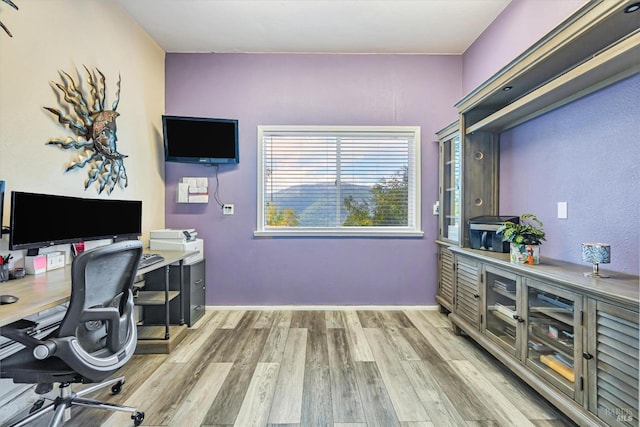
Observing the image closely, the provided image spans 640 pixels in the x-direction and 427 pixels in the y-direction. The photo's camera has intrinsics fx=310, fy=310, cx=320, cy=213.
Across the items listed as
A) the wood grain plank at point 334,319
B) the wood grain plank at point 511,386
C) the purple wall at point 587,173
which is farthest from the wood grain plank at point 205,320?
the purple wall at point 587,173

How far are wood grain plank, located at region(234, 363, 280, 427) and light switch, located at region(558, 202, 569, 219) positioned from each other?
91.1 inches

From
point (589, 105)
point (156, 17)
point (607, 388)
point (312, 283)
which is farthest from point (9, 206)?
point (589, 105)

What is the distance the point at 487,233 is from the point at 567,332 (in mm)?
1051

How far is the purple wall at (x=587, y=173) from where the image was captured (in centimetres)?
173

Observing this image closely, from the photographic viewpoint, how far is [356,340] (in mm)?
2785

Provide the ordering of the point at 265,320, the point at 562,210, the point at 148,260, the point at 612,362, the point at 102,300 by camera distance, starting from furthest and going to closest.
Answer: the point at 265,320
the point at 148,260
the point at 562,210
the point at 102,300
the point at 612,362

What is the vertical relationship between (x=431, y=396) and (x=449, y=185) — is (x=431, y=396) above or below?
below

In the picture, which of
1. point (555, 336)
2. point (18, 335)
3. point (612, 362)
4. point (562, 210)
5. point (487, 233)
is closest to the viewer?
point (18, 335)

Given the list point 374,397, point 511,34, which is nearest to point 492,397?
point 374,397

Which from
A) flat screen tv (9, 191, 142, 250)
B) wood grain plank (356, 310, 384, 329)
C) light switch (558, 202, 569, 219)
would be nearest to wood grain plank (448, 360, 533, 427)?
wood grain plank (356, 310, 384, 329)

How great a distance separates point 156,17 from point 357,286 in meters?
3.43

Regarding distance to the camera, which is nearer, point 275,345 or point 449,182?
point 275,345

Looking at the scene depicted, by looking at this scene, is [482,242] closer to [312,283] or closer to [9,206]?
[312,283]

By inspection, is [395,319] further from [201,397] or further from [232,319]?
[201,397]
